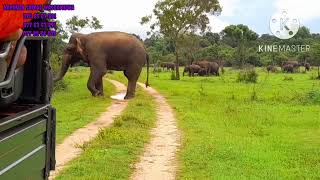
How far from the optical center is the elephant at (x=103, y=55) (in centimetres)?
2073

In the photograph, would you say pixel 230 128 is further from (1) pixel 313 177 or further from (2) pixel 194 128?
(1) pixel 313 177

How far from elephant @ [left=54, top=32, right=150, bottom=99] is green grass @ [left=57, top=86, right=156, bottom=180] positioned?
309 inches

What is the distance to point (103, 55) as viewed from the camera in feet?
68.4

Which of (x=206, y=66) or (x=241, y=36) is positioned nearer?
(x=206, y=66)

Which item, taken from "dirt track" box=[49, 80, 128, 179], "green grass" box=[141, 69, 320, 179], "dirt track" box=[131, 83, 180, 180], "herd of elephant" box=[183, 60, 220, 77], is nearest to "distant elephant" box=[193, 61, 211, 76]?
"herd of elephant" box=[183, 60, 220, 77]

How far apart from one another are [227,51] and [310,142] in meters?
58.4

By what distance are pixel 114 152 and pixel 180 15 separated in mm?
28565

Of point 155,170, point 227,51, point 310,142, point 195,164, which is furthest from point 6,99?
point 227,51

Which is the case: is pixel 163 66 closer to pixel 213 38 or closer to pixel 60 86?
pixel 213 38

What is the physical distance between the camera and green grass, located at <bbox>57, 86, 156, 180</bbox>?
718 centimetres

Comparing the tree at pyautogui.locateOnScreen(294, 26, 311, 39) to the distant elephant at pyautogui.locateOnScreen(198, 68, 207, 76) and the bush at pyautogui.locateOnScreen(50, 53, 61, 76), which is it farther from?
the bush at pyautogui.locateOnScreen(50, 53, 61, 76)

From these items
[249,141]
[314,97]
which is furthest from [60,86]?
[249,141]

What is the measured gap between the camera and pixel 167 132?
11609 mm

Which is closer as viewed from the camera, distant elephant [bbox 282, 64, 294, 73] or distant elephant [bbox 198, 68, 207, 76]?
distant elephant [bbox 198, 68, 207, 76]
